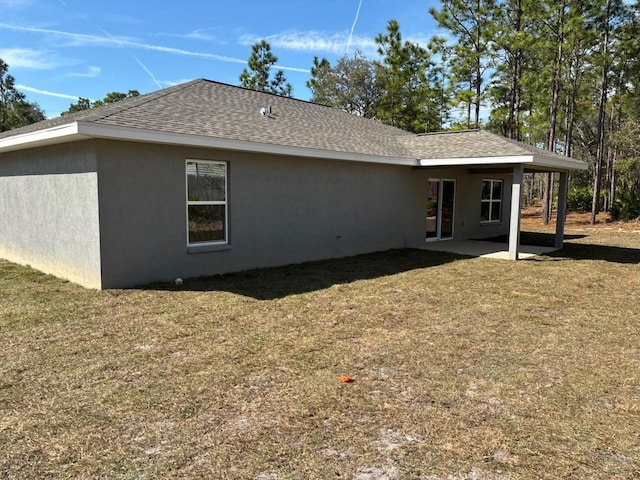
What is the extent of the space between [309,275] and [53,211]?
4906 millimetres

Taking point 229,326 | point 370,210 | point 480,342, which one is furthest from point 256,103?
point 480,342

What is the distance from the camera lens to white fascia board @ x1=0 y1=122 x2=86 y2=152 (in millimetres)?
6527

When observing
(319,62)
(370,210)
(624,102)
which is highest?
(319,62)

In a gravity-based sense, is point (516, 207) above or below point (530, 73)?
below

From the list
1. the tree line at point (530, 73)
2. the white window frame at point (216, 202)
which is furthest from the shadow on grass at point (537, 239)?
the white window frame at point (216, 202)

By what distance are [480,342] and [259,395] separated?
2.65 meters

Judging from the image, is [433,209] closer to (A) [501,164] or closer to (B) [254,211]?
(A) [501,164]

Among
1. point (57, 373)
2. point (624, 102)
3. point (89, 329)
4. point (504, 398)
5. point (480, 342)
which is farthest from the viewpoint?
point (624, 102)

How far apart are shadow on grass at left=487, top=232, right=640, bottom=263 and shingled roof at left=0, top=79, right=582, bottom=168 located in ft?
8.00

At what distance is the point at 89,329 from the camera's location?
5.29 meters

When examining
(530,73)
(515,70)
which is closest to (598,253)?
(515,70)

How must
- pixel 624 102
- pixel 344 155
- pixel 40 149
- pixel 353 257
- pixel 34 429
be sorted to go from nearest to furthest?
pixel 34 429
pixel 40 149
pixel 344 155
pixel 353 257
pixel 624 102

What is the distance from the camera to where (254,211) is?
9.16m

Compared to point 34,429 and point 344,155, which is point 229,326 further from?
point 344,155
